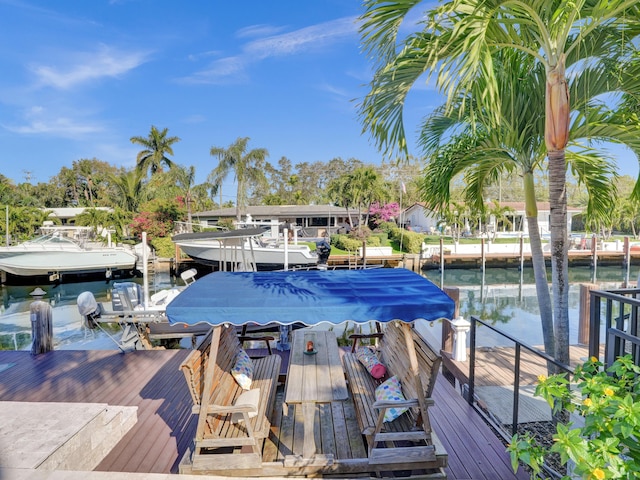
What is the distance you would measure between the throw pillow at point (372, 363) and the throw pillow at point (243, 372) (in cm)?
132

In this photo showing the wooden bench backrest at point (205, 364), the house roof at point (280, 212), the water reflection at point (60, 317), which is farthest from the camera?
the house roof at point (280, 212)

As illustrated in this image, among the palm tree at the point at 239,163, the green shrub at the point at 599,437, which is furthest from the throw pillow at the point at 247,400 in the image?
the palm tree at the point at 239,163

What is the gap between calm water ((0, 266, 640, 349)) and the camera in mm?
10219

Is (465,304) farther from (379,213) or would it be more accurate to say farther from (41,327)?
(379,213)

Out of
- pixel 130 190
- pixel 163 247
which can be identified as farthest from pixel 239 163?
pixel 130 190

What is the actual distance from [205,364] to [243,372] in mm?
536

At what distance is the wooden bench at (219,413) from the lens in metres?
2.99

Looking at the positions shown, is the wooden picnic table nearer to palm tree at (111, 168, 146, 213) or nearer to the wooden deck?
the wooden deck

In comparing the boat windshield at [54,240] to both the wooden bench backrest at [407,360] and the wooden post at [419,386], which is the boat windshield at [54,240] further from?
the wooden post at [419,386]

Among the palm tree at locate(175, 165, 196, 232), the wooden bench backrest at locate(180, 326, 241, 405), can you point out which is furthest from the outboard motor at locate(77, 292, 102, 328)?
the palm tree at locate(175, 165, 196, 232)

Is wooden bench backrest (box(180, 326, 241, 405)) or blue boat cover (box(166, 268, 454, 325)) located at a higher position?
blue boat cover (box(166, 268, 454, 325))

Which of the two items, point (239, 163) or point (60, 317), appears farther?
point (239, 163)

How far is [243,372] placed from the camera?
384 cm

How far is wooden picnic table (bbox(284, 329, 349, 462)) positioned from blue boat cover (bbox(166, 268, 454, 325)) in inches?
28.8
